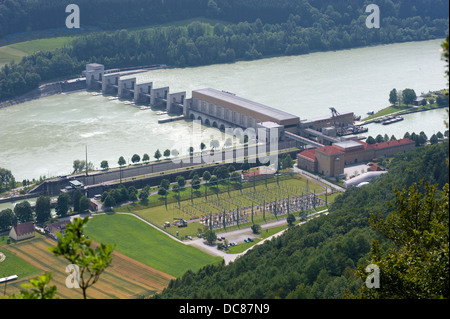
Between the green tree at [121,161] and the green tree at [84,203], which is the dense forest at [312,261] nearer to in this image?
the green tree at [84,203]

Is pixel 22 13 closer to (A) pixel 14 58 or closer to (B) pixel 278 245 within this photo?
(A) pixel 14 58

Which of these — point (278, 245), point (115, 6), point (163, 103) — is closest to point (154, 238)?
point (278, 245)

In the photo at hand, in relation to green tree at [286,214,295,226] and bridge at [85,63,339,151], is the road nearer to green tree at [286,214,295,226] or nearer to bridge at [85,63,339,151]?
green tree at [286,214,295,226]

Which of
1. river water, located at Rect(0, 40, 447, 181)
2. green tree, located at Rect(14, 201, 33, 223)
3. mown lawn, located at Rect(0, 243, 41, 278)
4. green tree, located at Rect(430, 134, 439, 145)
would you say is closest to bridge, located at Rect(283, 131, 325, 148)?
river water, located at Rect(0, 40, 447, 181)

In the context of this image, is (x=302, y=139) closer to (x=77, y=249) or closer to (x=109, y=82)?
(x=109, y=82)

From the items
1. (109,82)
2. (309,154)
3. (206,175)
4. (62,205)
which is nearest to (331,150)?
(309,154)
